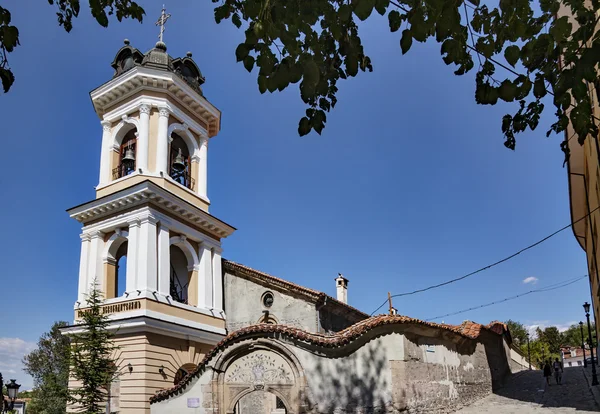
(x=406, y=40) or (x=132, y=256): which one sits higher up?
(x=132, y=256)

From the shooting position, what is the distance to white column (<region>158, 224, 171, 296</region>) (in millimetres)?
18281

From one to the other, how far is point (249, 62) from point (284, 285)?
17875 mm

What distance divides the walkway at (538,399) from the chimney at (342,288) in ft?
28.2

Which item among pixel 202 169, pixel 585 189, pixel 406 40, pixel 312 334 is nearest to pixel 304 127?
pixel 406 40

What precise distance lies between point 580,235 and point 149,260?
17549 millimetres

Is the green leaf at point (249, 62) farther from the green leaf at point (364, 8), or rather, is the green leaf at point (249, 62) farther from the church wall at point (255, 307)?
the church wall at point (255, 307)

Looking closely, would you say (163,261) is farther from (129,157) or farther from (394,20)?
(394,20)

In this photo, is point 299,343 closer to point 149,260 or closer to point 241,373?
point 241,373

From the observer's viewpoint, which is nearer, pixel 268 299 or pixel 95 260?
pixel 95 260

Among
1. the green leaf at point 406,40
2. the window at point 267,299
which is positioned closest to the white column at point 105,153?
the window at point 267,299

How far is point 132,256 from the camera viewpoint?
18.1 meters

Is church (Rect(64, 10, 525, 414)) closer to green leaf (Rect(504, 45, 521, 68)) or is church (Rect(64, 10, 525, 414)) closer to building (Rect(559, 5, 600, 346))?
building (Rect(559, 5, 600, 346))

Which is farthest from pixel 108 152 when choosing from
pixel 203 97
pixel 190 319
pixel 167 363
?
pixel 167 363

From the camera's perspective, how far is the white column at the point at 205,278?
20.5 metres
